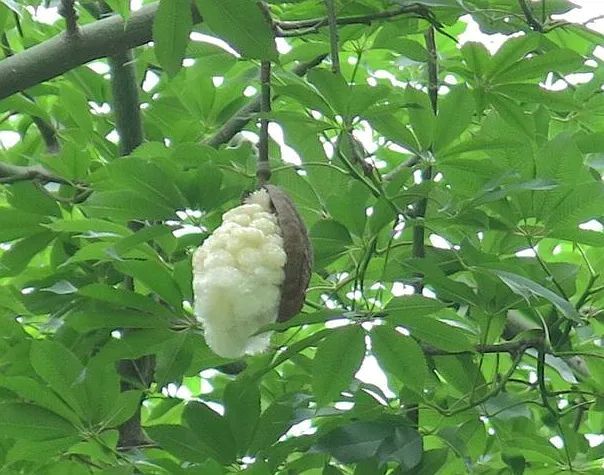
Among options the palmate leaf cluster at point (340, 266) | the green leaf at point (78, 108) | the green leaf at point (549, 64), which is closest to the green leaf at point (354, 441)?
the palmate leaf cluster at point (340, 266)

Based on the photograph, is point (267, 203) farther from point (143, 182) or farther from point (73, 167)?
point (73, 167)

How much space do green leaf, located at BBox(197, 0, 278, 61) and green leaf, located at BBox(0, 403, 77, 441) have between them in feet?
1.14

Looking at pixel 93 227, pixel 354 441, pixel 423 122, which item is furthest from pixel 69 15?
pixel 354 441

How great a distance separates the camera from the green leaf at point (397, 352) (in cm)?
84

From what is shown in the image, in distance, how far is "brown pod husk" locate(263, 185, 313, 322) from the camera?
661mm

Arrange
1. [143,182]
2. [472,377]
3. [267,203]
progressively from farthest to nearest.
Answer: [472,377] → [143,182] → [267,203]

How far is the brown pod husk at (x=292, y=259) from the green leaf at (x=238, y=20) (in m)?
0.13

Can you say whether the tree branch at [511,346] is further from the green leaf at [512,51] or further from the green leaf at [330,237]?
the green leaf at [512,51]

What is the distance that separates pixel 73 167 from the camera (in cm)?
109

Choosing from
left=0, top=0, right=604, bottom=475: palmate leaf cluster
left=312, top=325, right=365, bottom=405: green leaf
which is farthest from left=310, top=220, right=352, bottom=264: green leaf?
left=312, top=325, right=365, bottom=405: green leaf

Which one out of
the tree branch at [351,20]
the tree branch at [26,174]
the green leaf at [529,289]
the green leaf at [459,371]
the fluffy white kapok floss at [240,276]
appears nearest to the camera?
the fluffy white kapok floss at [240,276]

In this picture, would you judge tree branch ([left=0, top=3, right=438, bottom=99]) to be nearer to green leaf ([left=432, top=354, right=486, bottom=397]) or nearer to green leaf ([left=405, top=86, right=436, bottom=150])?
green leaf ([left=405, top=86, right=436, bottom=150])

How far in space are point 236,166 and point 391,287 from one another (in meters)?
0.31

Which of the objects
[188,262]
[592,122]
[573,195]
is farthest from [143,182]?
[592,122]
